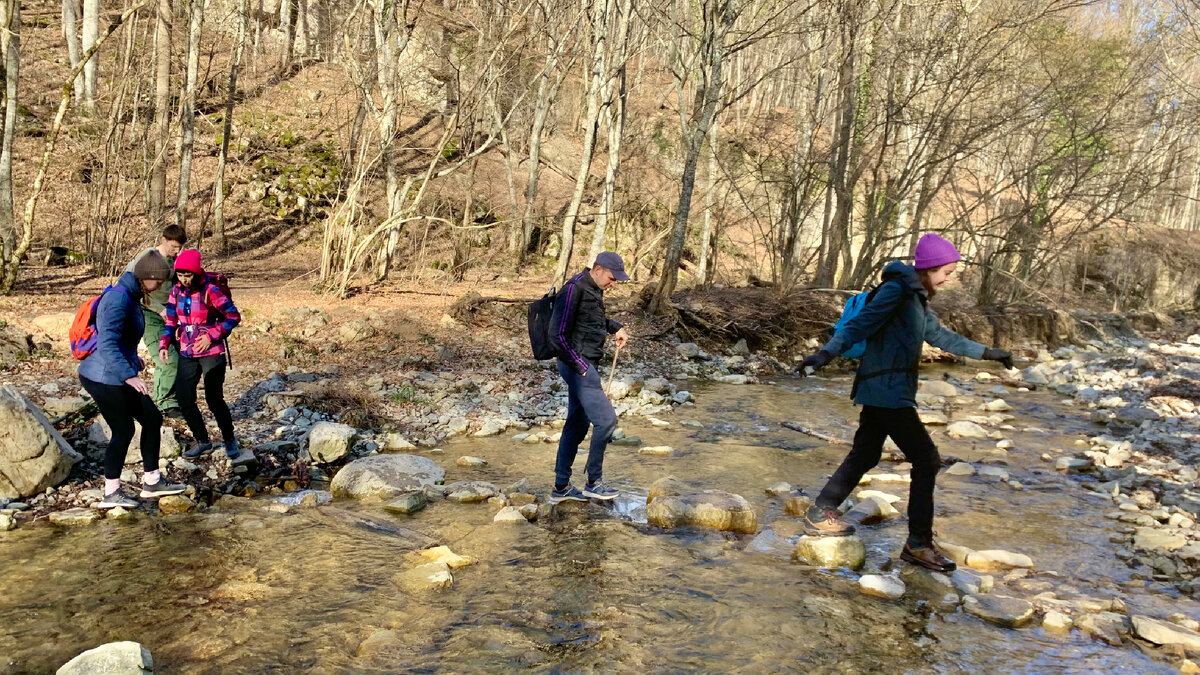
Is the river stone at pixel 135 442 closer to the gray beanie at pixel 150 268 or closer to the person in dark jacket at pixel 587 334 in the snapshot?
the gray beanie at pixel 150 268

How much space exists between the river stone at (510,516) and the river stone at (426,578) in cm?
99

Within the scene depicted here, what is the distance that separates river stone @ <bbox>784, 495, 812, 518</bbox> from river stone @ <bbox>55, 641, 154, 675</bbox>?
4650 mm

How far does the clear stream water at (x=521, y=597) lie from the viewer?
13.0ft

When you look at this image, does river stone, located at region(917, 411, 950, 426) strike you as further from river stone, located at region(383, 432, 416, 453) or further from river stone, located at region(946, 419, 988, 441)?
river stone, located at region(383, 432, 416, 453)

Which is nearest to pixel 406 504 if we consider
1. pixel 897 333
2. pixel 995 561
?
pixel 897 333

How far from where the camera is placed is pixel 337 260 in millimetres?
15273

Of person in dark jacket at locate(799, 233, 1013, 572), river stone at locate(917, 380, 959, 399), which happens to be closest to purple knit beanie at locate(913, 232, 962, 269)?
person in dark jacket at locate(799, 233, 1013, 572)

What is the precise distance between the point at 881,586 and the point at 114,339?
5374mm

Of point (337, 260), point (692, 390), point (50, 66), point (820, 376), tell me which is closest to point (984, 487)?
point (692, 390)

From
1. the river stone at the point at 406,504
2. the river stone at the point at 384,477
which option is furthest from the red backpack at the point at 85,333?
the river stone at the point at 406,504

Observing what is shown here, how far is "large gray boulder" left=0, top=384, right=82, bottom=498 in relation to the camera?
19.1 ft

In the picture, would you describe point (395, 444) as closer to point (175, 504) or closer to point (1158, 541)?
point (175, 504)

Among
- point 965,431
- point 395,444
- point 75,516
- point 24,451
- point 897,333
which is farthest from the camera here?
point 965,431

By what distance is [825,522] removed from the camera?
5.65 meters
